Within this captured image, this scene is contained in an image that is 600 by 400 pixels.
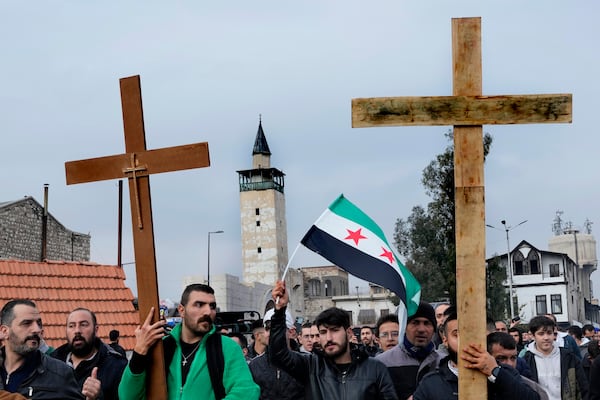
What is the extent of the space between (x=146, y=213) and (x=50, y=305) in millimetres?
12667

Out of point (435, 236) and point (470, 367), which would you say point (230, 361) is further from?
point (435, 236)

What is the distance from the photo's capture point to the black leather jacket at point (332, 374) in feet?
22.1

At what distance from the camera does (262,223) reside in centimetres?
10344

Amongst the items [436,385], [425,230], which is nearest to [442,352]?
[436,385]

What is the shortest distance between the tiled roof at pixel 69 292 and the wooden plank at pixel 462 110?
13.0m

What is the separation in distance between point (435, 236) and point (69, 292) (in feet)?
107

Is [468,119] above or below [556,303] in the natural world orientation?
above

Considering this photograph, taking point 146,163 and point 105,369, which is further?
point 105,369

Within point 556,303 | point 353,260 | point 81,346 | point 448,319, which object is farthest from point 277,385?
point 556,303

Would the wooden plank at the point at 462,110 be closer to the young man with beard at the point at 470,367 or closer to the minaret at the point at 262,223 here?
the young man with beard at the point at 470,367

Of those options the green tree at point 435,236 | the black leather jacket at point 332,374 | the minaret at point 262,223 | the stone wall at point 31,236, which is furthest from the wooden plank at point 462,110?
the minaret at point 262,223

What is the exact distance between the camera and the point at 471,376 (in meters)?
5.64

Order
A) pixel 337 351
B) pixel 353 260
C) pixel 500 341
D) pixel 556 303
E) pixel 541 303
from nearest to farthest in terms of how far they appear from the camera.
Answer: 1. pixel 337 351
2. pixel 500 341
3. pixel 353 260
4. pixel 556 303
5. pixel 541 303

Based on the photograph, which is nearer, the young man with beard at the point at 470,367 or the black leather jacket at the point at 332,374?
the young man with beard at the point at 470,367
